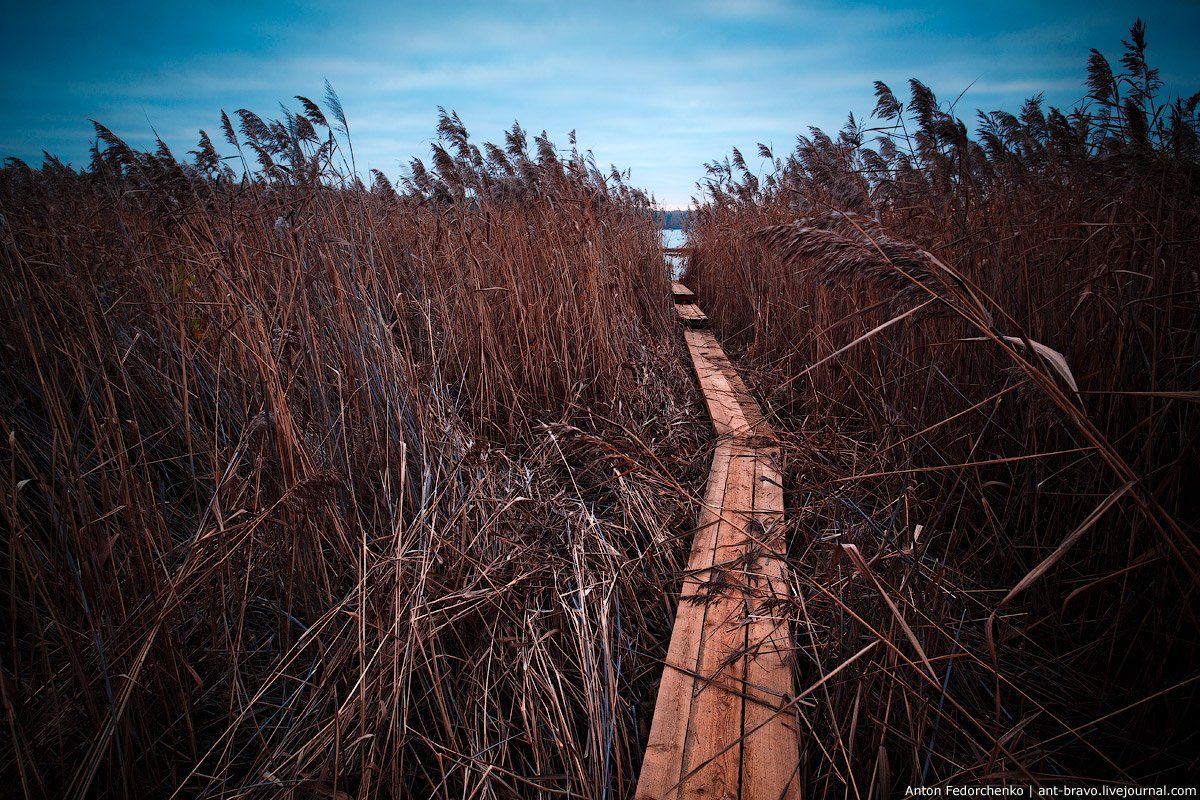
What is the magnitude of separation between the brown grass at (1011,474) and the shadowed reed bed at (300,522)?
1.70ft

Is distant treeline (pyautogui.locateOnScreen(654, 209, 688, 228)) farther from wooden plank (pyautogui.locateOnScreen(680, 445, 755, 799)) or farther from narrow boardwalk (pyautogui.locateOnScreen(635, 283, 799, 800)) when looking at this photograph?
wooden plank (pyautogui.locateOnScreen(680, 445, 755, 799))

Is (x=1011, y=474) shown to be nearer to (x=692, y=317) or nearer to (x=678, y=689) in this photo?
(x=678, y=689)

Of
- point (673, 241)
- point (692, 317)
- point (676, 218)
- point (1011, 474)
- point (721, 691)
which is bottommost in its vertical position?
point (721, 691)

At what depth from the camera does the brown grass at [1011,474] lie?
2.73 ft

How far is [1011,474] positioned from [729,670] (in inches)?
41.1

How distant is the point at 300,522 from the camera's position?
115 centimetres

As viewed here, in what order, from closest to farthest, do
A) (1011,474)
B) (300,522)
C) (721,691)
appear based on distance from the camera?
(721,691) < (300,522) < (1011,474)

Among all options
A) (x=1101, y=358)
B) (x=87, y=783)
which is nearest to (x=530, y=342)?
(x=87, y=783)

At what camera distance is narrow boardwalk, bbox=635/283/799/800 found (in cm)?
79

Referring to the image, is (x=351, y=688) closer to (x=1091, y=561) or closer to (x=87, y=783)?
(x=87, y=783)

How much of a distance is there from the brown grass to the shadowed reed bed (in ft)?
1.70

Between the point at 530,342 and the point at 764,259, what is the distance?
7.18 feet

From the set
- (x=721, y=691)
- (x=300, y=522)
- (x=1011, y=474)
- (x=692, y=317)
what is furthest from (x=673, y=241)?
(x=721, y=691)

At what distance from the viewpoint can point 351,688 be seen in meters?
1.02
